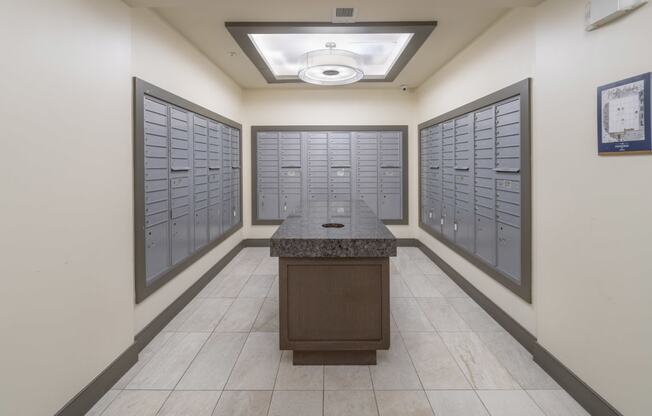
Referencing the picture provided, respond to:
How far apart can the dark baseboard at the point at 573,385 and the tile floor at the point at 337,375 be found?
1.9 inches

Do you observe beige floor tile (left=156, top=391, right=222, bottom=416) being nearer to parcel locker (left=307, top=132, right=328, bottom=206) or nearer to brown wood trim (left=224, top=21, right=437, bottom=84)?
brown wood trim (left=224, top=21, right=437, bottom=84)

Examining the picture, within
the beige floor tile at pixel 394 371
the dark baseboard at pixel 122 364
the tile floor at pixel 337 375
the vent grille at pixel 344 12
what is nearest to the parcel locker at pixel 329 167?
the dark baseboard at pixel 122 364

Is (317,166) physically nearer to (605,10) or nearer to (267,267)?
(267,267)

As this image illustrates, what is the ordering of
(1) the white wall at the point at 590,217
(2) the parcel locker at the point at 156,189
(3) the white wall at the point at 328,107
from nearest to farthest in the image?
(1) the white wall at the point at 590,217
(2) the parcel locker at the point at 156,189
(3) the white wall at the point at 328,107

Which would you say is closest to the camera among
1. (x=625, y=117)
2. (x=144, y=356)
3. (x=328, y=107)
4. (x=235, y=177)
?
(x=625, y=117)

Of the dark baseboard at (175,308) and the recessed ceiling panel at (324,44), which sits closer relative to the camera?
the dark baseboard at (175,308)

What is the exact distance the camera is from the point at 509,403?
1.98m

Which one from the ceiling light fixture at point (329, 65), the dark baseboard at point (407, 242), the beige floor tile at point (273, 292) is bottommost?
the beige floor tile at point (273, 292)

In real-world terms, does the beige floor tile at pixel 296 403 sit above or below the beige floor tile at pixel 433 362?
below

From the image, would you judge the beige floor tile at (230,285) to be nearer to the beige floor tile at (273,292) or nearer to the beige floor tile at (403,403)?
the beige floor tile at (273,292)

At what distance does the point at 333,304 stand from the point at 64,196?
1607 millimetres

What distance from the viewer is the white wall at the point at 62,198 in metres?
1.51

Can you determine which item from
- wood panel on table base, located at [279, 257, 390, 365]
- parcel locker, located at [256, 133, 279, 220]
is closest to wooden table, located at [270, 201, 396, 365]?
wood panel on table base, located at [279, 257, 390, 365]

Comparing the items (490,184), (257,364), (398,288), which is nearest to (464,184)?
(490,184)
